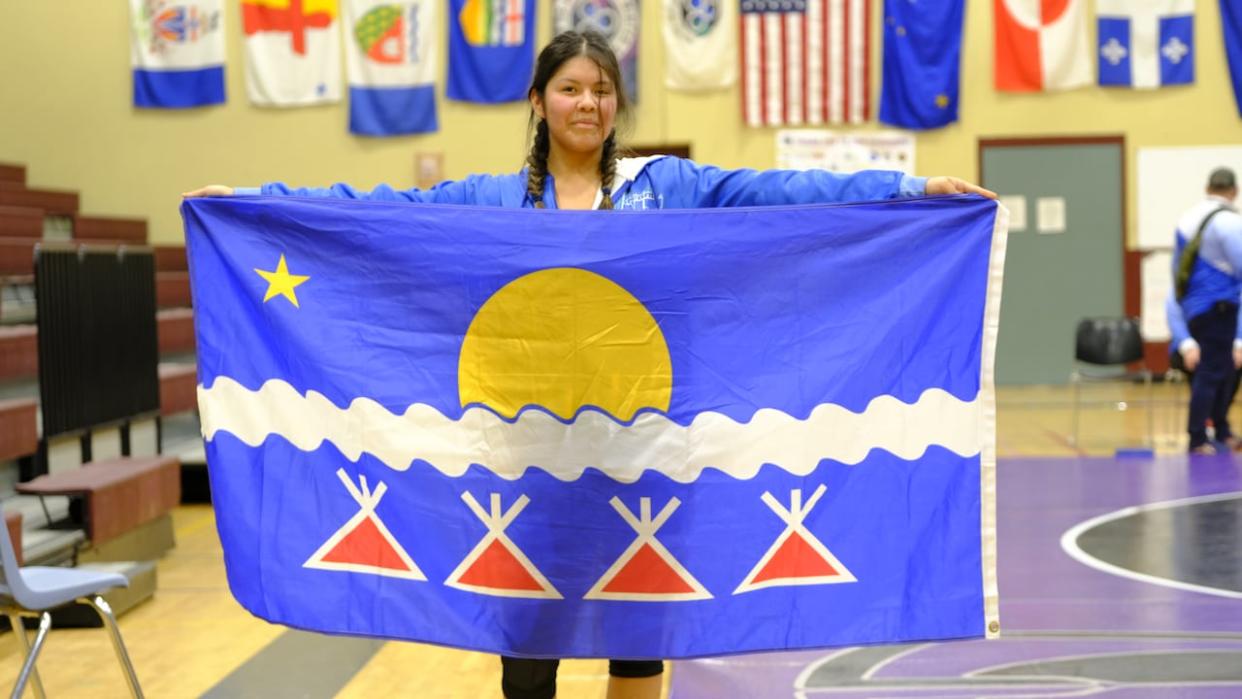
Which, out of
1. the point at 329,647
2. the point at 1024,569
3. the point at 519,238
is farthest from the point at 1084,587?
the point at 519,238

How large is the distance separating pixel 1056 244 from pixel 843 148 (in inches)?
89.2

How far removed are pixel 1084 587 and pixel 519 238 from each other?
3147 millimetres

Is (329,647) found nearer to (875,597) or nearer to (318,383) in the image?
(318,383)

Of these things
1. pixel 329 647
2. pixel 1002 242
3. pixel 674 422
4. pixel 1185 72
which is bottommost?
pixel 329 647

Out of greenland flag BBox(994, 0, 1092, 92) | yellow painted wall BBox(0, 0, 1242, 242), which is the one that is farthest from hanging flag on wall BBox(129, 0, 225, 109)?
greenland flag BBox(994, 0, 1092, 92)

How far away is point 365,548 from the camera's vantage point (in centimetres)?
245

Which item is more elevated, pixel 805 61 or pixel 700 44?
pixel 700 44

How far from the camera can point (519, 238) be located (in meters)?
2.42

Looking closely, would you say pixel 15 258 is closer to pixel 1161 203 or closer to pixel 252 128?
pixel 252 128

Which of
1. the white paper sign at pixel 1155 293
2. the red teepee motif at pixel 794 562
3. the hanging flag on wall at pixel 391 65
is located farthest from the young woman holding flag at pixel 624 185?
the white paper sign at pixel 1155 293

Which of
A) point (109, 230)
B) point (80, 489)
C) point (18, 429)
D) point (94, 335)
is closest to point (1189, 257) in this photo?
point (94, 335)

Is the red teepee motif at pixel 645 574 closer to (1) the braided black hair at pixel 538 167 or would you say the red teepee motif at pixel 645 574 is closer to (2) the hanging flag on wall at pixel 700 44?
(1) the braided black hair at pixel 538 167

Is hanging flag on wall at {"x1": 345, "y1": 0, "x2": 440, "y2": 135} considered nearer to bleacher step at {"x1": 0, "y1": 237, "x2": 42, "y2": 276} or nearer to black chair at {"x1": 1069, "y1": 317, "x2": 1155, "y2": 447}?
bleacher step at {"x1": 0, "y1": 237, "x2": 42, "y2": 276}

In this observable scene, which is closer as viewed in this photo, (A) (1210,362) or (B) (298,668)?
(B) (298,668)
